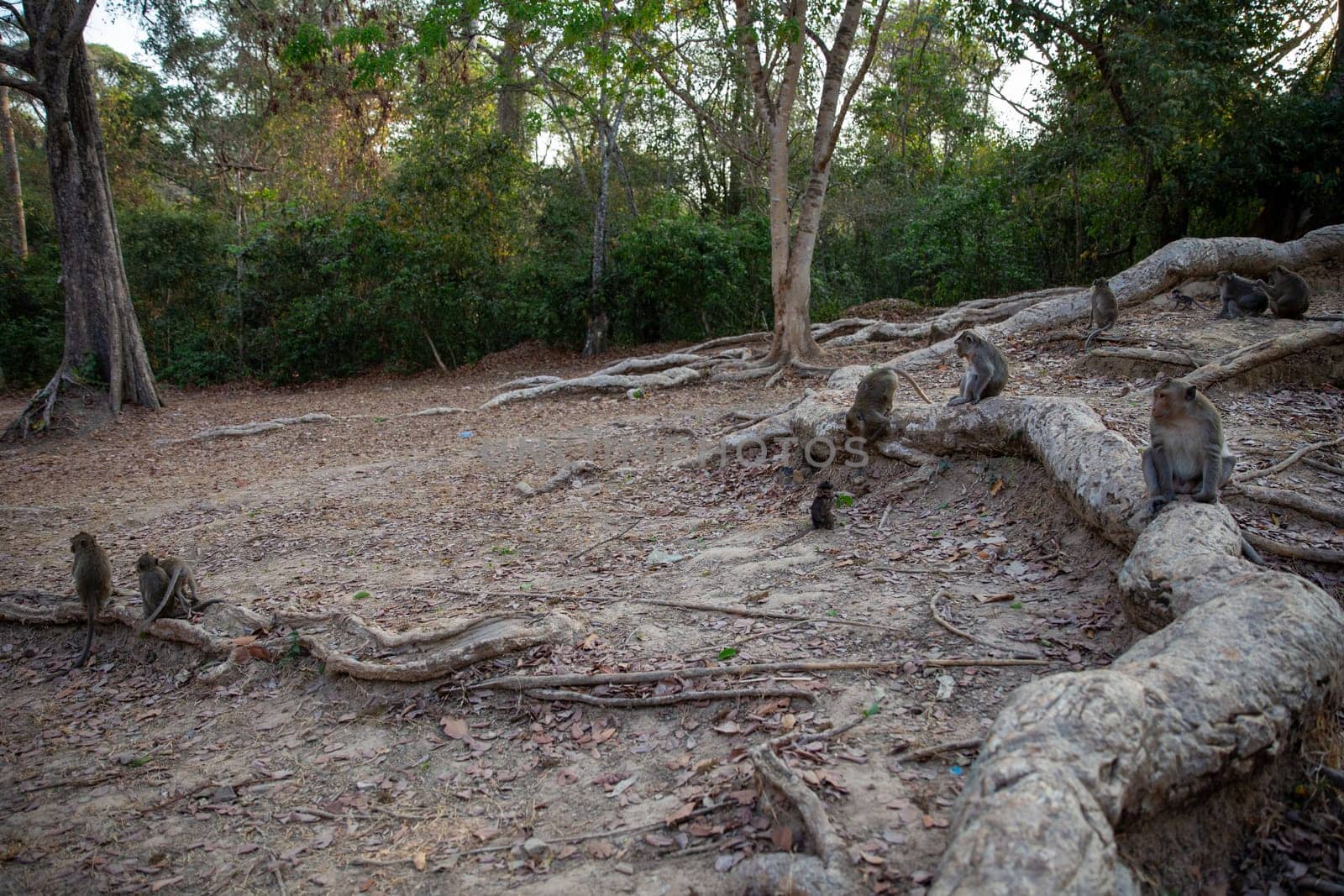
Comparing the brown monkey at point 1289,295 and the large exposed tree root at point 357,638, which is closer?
the large exposed tree root at point 357,638

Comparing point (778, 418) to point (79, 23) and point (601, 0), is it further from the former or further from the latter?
point (79, 23)

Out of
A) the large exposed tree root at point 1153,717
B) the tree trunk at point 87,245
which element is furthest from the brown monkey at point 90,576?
the tree trunk at point 87,245

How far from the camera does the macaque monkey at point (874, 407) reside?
8039 millimetres

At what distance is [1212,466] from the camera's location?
4527mm

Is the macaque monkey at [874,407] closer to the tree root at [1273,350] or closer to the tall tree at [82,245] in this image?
the tree root at [1273,350]

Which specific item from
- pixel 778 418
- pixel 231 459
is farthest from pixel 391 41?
pixel 778 418

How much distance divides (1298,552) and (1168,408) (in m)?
1.09

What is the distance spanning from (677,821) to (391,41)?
16775 mm

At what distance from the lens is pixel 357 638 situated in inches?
226

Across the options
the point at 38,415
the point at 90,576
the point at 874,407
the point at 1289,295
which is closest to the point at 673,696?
the point at 874,407

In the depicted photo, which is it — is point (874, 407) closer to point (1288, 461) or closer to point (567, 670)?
point (1288, 461)

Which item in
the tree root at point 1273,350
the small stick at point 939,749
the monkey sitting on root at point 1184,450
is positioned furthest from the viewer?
the tree root at point 1273,350

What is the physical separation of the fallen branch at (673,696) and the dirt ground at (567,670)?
0.04 meters

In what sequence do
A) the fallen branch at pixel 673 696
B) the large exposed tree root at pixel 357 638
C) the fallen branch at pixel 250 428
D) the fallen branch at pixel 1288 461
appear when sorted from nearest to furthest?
1. the fallen branch at pixel 673 696
2. the large exposed tree root at pixel 357 638
3. the fallen branch at pixel 1288 461
4. the fallen branch at pixel 250 428
